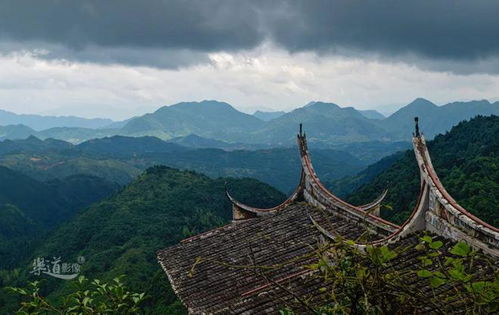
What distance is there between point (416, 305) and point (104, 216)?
88801 mm

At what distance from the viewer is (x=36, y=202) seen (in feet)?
446

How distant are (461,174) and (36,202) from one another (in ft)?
377

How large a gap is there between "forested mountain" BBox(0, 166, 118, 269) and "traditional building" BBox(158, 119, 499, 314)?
295 ft

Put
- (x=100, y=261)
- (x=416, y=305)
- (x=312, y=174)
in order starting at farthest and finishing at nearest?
(x=100, y=261) → (x=312, y=174) → (x=416, y=305)

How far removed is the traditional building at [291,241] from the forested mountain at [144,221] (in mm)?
39487

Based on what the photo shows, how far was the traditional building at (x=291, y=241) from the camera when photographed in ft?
23.4

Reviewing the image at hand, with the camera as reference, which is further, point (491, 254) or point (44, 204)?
point (44, 204)

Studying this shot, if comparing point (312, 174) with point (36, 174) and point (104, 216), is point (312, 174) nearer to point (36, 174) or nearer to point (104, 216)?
point (104, 216)

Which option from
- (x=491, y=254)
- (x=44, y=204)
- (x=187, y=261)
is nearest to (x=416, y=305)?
(x=491, y=254)

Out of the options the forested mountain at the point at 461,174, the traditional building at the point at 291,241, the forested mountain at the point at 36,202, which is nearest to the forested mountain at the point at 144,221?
the forested mountain at the point at 36,202

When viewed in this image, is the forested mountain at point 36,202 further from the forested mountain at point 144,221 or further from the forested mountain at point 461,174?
the forested mountain at point 461,174

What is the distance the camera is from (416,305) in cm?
395
